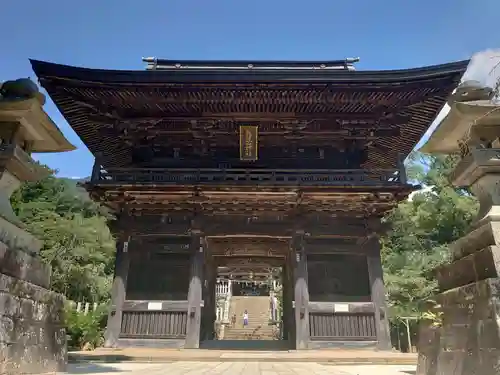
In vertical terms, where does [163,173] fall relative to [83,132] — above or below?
below

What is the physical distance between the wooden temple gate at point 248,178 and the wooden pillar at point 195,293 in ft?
0.10

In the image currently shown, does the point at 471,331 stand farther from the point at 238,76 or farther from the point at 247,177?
the point at 238,76

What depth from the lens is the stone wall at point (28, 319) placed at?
387 cm

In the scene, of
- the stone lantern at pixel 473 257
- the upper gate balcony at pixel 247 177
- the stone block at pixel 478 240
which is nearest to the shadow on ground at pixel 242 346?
the upper gate balcony at pixel 247 177

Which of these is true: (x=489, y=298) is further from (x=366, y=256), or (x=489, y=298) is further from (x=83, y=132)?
(x=83, y=132)

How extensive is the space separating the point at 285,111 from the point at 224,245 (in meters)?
5.53

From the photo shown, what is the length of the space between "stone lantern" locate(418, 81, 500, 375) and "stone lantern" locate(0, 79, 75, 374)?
189 inches

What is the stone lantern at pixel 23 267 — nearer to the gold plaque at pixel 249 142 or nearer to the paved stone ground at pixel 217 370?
the paved stone ground at pixel 217 370

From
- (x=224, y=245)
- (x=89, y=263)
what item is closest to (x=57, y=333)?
(x=224, y=245)

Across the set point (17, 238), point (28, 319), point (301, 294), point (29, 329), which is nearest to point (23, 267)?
point (17, 238)

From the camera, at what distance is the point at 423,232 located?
25.0 meters

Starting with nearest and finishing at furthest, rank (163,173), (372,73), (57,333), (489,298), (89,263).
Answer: (489,298), (57,333), (372,73), (163,173), (89,263)

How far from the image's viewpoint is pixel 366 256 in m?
11.5

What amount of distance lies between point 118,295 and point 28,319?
7035 mm
